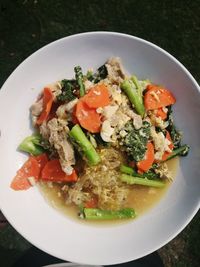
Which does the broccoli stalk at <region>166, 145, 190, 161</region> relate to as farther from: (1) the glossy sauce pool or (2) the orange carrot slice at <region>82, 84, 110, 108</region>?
(2) the orange carrot slice at <region>82, 84, 110, 108</region>

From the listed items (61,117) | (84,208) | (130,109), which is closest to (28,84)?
(61,117)

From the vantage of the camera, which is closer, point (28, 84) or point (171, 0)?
point (28, 84)

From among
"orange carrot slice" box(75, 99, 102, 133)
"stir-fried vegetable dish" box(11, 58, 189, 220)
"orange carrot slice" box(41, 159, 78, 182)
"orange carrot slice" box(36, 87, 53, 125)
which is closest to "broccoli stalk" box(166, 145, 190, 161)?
"stir-fried vegetable dish" box(11, 58, 189, 220)

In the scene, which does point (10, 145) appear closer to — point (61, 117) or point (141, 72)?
point (61, 117)

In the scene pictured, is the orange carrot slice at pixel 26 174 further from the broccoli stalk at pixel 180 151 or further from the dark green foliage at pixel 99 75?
the broccoli stalk at pixel 180 151

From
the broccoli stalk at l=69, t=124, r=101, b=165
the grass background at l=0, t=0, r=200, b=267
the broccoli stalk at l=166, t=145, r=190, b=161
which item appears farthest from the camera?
the grass background at l=0, t=0, r=200, b=267

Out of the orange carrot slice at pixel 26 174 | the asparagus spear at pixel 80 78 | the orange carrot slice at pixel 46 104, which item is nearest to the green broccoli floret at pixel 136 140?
the asparagus spear at pixel 80 78

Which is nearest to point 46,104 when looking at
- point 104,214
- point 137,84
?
point 137,84
